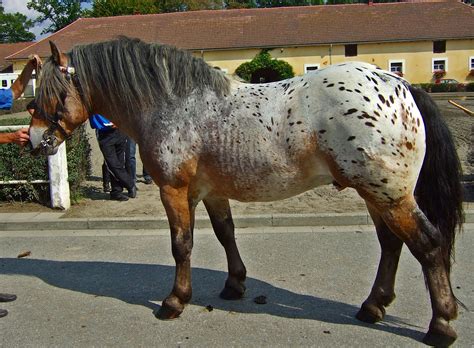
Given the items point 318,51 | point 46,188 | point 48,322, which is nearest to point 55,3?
point 318,51

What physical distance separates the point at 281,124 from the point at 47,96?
6.10 ft

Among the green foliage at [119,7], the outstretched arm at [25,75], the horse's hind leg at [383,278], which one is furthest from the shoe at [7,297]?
the green foliage at [119,7]

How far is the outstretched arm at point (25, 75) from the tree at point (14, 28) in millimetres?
85511

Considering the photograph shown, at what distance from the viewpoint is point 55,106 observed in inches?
155

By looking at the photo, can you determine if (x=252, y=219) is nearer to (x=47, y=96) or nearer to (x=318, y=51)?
(x=47, y=96)

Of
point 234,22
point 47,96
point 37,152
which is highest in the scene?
point 234,22

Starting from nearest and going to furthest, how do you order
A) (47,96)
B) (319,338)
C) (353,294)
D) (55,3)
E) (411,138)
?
(411,138)
(319,338)
(47,96)
(353,294)
(55,3)

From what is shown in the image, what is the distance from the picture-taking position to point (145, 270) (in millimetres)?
5203

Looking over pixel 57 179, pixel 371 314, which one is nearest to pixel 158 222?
pixel 57 179

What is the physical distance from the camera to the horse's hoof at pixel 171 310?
13.0 ft

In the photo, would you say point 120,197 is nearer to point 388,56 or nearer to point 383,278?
point 383,278

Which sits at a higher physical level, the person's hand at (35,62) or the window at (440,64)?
the window at (440,64)

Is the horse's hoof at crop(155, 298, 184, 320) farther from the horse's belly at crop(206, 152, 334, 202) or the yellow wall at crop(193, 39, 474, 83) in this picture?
the yellow wall at crop(193, 39, 474, 83)

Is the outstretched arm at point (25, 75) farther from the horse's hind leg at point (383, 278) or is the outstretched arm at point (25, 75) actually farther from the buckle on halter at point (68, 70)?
the horse's hind leg at point (383, 278)
